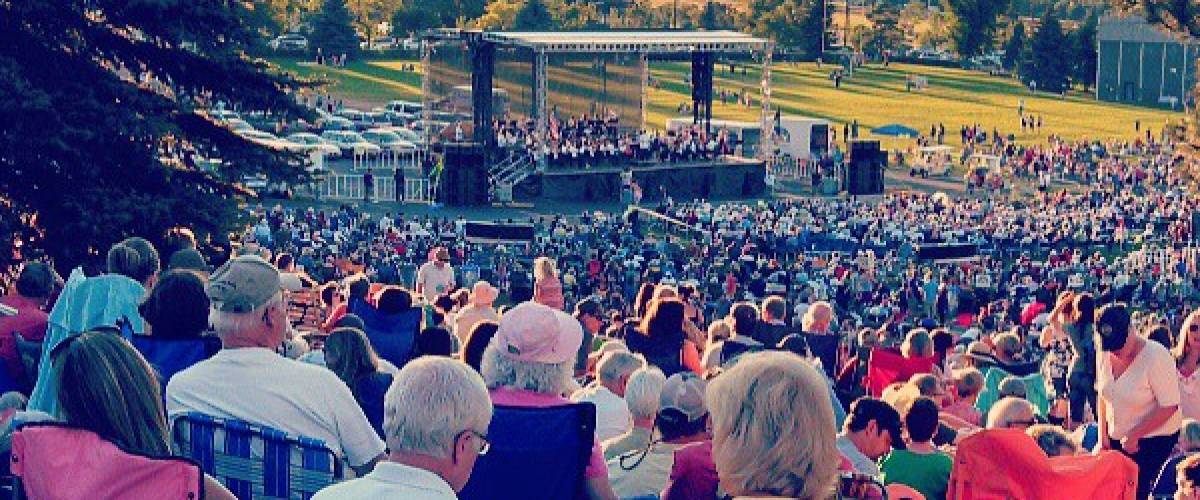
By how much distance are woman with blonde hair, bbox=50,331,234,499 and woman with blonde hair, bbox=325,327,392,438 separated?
1.92m

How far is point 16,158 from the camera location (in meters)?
16.3

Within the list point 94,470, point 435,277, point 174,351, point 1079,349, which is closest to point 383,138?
point 435,277

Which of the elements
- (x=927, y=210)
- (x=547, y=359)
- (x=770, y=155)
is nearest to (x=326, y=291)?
(x=547, y=359)

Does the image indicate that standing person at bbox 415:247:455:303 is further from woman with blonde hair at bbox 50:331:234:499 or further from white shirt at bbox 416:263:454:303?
woman with blonde hair at bbox 50:331:234:499

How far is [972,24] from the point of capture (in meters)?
95.7

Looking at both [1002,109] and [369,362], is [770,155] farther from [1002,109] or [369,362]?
[369,362]

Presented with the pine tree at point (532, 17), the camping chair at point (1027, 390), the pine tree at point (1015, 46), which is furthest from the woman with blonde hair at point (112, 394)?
the pine tree at point (1015, 46)

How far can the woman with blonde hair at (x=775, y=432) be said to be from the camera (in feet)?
12.8

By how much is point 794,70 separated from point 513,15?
44.7 feet

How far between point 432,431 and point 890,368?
634 cm

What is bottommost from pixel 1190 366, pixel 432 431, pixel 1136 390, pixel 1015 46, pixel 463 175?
pixel 463 175

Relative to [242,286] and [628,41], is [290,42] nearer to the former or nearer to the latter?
[628,41]

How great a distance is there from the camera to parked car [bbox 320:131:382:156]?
52.6 meters

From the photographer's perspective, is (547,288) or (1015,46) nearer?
(547,288)
